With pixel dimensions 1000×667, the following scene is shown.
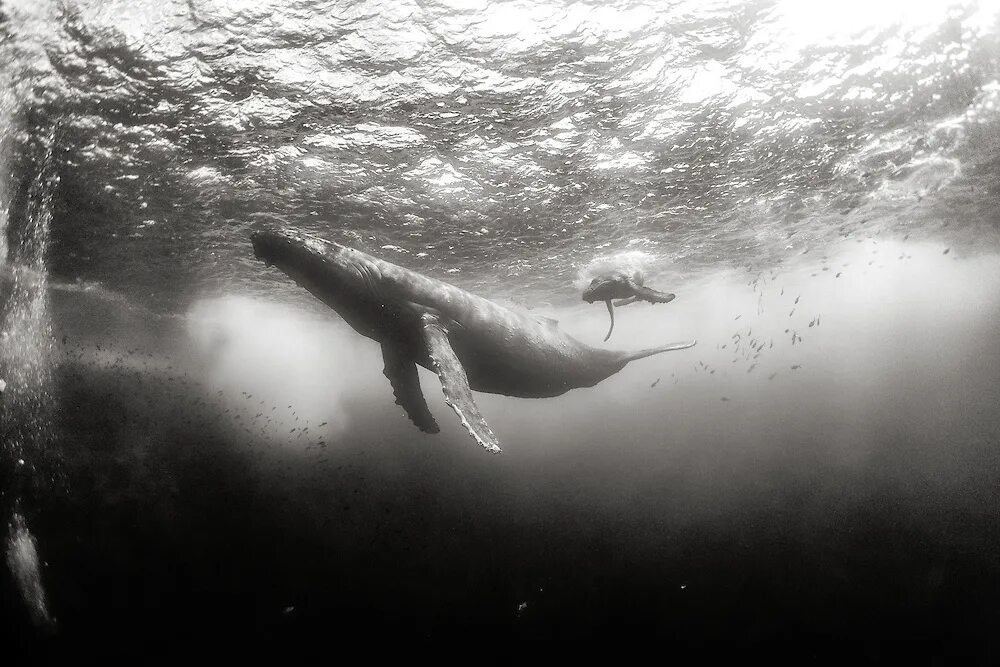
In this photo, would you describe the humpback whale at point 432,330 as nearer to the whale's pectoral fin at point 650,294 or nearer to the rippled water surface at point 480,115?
the whale's pectoral fin at point 650,294

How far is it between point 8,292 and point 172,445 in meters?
10.5

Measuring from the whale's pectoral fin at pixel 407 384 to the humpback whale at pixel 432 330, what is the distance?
15 millimetres

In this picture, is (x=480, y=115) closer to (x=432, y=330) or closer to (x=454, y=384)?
(x=432, y=330)

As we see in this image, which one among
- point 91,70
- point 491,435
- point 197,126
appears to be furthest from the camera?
point 197,126

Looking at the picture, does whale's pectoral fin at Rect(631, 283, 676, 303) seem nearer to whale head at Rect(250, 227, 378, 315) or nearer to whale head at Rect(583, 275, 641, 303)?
whale head at Rect(583, 275, 641, 303)

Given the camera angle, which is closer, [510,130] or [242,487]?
[510,130]

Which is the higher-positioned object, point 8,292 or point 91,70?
point 91,70

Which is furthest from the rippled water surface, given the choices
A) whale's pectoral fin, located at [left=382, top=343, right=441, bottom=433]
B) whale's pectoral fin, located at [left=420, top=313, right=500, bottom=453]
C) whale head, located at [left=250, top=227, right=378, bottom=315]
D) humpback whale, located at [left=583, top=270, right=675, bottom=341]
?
whale's pectoral fin, located at [left=382, top=343, right=441, bottom=433]

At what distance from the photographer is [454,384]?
5035mm

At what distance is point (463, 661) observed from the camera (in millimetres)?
9297

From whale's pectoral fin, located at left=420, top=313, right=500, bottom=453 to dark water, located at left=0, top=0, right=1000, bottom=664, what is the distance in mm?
4705

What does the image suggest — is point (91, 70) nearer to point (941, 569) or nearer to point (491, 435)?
point (491, 435)

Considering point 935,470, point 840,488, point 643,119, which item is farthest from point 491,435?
point 935,470

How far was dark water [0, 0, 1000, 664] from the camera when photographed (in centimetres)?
759
